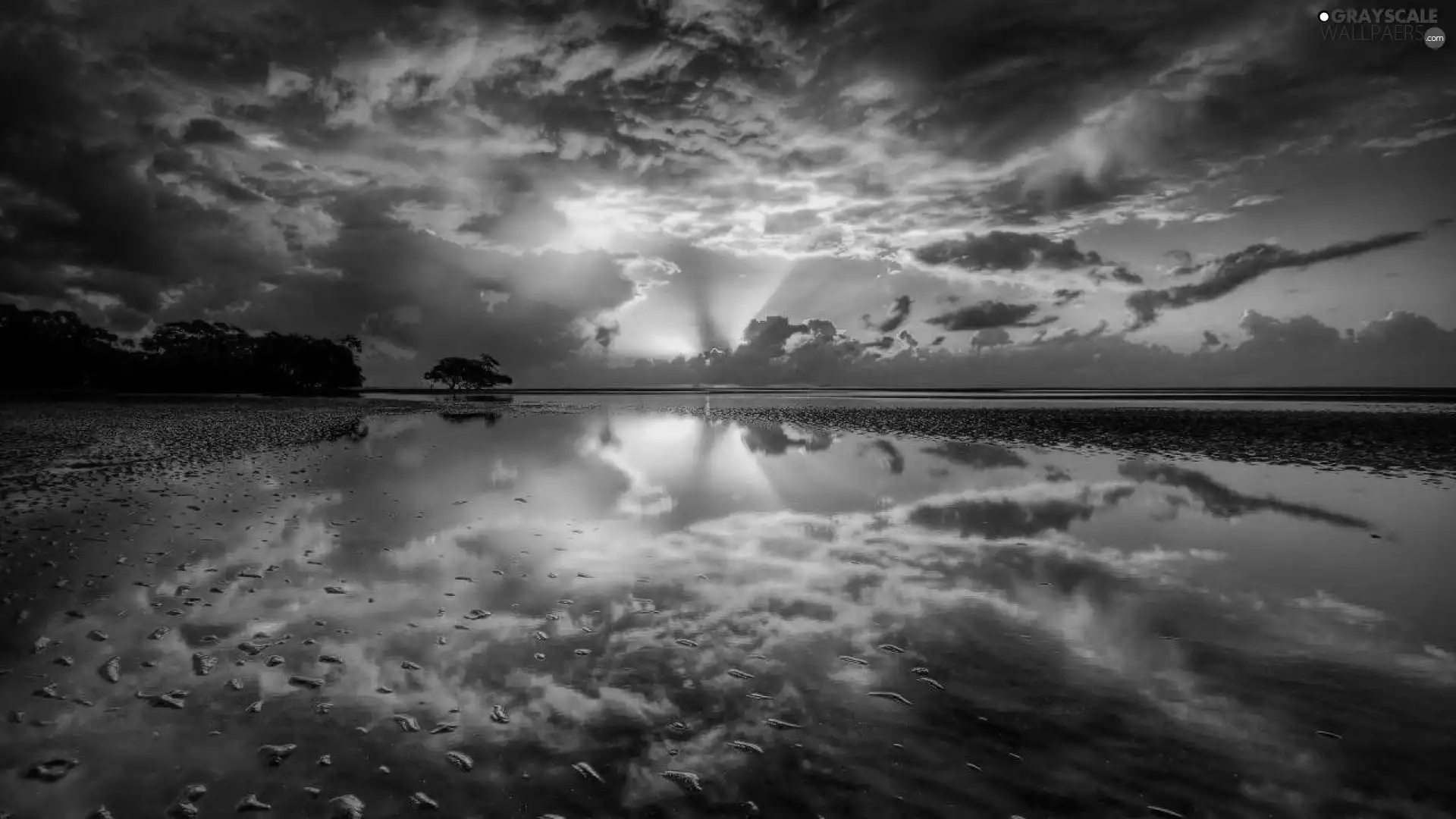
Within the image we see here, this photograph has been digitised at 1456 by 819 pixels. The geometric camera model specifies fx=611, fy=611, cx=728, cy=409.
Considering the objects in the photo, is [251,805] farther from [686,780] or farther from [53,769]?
[686,780]

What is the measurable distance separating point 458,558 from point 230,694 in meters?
6.05

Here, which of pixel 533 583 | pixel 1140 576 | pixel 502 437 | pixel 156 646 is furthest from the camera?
pixel 502 437

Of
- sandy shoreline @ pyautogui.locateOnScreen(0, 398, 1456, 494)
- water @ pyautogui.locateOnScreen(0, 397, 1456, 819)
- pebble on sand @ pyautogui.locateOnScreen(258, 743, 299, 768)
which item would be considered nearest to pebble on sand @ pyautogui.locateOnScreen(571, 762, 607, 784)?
water @ pyautogui.locateOnScreen(0, 397, 1456, 819)

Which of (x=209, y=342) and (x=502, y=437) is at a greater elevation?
(x=209, y=342)

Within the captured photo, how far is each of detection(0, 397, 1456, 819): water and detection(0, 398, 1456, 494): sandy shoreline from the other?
39.0 ft

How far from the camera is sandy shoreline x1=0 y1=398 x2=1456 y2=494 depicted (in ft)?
91.0

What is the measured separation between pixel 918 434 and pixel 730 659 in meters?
41.1

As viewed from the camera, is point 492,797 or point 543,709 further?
point 543,709

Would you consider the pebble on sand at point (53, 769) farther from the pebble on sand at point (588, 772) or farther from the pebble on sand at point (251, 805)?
the pebble on sand at point (588, 772)

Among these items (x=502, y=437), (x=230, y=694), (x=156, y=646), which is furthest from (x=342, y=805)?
(x=502, y=437)

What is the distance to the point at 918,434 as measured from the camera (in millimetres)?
46938

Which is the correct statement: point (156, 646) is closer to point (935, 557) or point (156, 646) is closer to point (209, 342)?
point (935, 557)

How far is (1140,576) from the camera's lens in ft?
40.8

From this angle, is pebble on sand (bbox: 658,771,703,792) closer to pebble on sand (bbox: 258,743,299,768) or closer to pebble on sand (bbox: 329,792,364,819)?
pebble on sand (bbox: 329,792,364,819)
